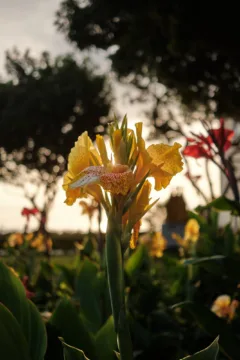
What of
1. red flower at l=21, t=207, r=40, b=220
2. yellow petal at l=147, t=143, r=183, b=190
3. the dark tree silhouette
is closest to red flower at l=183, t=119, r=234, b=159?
yellow petal at l=147, t=143, r=183, b=190

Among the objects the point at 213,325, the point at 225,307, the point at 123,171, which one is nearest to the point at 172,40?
the point at 225,307

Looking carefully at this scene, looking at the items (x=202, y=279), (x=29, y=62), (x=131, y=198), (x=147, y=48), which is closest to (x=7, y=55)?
(x=29, y=62)

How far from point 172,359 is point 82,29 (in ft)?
25.0

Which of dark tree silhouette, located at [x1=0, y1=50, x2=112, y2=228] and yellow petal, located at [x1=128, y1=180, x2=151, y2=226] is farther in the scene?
dark tree silhouette, located at [x1=0, y1=50, x2=112, y2=228]

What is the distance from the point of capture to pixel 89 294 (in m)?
1.92

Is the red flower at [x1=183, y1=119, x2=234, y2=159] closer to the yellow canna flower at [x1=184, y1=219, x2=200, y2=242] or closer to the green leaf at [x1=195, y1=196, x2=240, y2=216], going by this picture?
the green leaf at [x1=195, y1=196, x2=240, y2=216]

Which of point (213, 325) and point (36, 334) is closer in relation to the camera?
point (36, 334)

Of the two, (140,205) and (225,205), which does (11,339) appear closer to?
(140,205)

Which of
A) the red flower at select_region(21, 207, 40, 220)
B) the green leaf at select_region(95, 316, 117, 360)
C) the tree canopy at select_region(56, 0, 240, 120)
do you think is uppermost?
the tree canopy at select_region(56, 0, 240, 120)

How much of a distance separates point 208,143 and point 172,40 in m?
6.10

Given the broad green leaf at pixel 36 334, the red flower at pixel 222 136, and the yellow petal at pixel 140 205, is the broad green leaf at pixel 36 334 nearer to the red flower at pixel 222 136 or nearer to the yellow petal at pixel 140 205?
the yellow petal at pixel 140 205

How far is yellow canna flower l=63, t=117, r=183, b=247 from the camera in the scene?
0.95 metres

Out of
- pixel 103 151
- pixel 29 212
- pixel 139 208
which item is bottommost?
pixel 139 208

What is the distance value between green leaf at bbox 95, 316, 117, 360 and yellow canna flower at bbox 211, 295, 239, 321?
0.95 m
